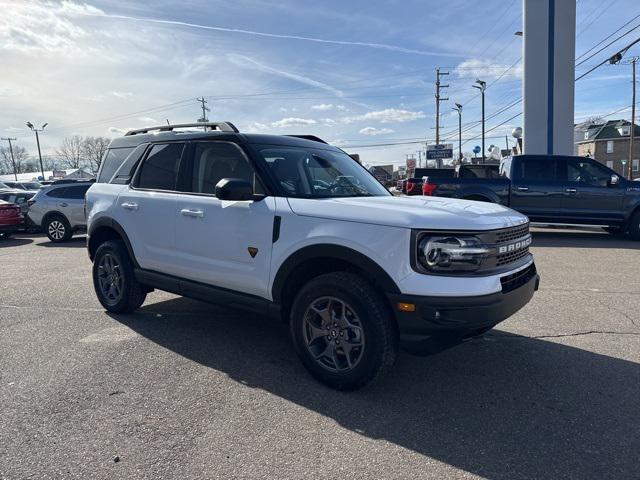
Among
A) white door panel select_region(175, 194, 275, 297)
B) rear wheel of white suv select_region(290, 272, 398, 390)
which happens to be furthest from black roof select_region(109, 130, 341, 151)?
rear wheel of white suv select_region(290, 272, 398, 390)

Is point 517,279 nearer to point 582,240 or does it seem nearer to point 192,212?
point 192,212

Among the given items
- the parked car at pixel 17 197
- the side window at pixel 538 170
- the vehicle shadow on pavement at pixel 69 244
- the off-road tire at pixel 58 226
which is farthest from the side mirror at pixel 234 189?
the parked car at pixel 17 197

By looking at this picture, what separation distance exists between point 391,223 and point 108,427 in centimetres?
225

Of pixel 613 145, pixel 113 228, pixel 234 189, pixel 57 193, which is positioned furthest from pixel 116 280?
pixel 613 145

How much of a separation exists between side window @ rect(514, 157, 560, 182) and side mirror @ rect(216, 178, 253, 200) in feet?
31.8

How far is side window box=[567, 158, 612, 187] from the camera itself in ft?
37.0

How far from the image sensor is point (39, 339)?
4.71 meters

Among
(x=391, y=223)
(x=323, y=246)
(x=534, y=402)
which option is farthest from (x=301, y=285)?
(x=534, y=402)

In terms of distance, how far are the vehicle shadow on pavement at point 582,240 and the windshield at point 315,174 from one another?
7406mm

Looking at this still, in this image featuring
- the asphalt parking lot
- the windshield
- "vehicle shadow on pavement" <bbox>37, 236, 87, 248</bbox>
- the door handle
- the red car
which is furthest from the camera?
the red car

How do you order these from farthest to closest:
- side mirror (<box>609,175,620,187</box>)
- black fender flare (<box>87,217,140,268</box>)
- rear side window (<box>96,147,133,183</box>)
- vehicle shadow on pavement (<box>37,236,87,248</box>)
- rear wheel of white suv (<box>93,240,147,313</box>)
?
vehicle shadow on pavement (<box>37,236,87,248</box>) → side mirror (<box>609,175,620,187</box>) → rear side window (<box>96,147,133,183</box>) → rear wheel of white suv (<box>93,240,147,313</box>) → black fender flare (<box>87,217,140,268</box>)

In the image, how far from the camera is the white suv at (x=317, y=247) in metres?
3.09

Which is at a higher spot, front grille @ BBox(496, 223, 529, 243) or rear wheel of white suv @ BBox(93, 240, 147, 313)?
front grille @ BBox(496, 223, 529, 243)

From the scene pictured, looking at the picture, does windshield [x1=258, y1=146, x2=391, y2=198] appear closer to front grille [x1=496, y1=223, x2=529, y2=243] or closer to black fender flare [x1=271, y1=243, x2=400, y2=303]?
black fender flare [x1=271, y1=243, x2=400, y2=303]
